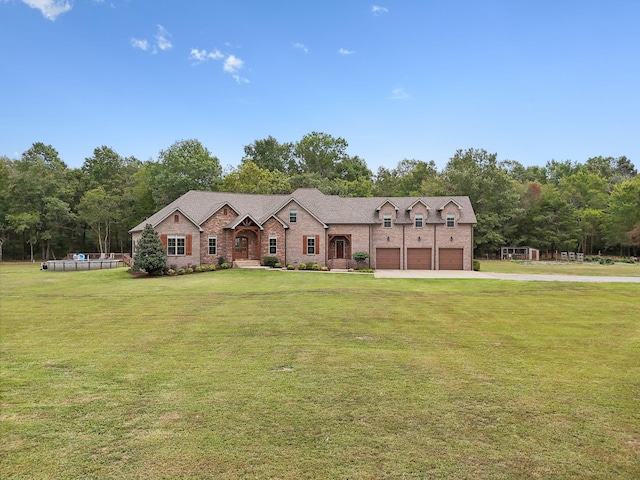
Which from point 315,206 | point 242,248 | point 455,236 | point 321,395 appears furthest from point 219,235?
point 321,395

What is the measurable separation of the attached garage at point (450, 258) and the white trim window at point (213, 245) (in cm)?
1963

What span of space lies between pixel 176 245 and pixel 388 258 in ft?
59.9

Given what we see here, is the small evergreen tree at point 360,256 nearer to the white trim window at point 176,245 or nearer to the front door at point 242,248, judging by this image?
the front door at point 242,248

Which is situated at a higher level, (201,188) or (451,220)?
(201,188)

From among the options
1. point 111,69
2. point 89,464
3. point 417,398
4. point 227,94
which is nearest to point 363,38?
point 227,94

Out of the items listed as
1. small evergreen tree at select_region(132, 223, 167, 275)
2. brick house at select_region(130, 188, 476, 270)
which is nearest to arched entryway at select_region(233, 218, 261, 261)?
brick house at select_region(130, 188, 476, 270)

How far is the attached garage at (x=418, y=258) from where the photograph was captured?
116 ft

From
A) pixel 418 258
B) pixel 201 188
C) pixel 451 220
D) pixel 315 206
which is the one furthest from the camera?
pixel 201 188

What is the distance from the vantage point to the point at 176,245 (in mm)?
31703

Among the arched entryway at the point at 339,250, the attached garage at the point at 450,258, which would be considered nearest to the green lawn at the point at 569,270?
the attached garage at the point at 450,258

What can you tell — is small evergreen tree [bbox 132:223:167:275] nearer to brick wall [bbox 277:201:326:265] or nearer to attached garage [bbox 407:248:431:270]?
brick wall [bbox 277:201:326:265]

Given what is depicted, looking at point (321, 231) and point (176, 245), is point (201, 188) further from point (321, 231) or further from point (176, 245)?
point (321, 231)

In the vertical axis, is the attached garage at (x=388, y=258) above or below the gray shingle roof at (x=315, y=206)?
below

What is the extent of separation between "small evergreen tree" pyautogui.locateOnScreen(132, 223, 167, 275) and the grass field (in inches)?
577
